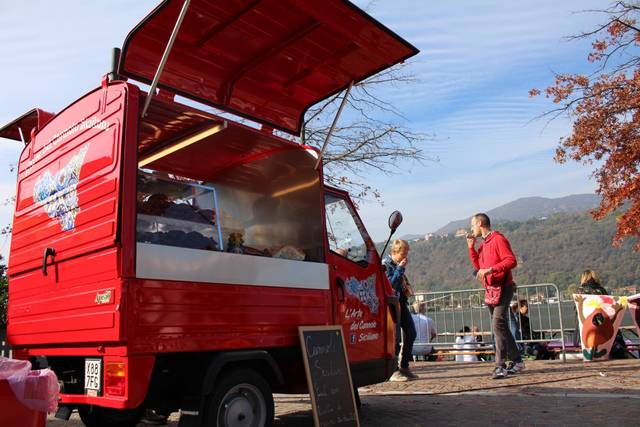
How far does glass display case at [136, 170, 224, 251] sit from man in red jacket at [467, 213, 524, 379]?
3.83 m

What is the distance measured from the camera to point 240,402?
157 inches

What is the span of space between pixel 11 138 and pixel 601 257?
209 feet

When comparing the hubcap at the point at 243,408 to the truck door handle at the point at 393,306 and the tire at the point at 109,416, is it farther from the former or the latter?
→ the truck door handle at the point at 393,306

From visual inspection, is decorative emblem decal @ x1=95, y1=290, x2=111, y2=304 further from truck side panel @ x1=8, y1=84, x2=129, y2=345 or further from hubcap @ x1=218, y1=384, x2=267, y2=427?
hubcap @ x1=218, y1=384, x2=267, y2=427

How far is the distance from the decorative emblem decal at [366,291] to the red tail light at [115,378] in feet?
7.73

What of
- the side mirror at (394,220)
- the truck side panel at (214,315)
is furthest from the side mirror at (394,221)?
the truck side panel at (214,315)

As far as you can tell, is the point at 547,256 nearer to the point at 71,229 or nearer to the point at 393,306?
the point at 393,306

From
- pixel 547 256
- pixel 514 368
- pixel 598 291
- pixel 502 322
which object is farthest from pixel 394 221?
pixel 547 256

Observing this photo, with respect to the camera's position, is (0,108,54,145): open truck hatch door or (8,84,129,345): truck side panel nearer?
(8,84,129,345): truck side panel

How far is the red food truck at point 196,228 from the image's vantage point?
362 centimetres

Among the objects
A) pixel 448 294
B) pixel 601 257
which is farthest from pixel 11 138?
pixel 601 257

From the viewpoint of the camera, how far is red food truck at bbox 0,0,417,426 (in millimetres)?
3617

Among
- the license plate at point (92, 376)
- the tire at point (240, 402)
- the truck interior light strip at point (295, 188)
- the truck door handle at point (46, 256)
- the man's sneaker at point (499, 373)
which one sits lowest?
the man's sneaker at point (499, 373)

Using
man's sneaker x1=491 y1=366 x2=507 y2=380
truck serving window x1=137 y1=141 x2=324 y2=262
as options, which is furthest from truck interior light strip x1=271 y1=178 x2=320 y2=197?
man's sneaker x1=491 y1=366 x2=507 y2=380
